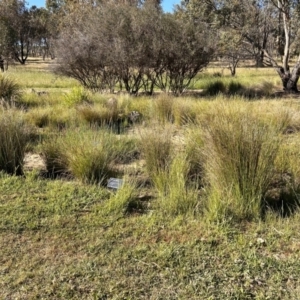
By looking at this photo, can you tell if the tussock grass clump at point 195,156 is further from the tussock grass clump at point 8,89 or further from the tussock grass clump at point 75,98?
the tussock grass clump at point 8,89

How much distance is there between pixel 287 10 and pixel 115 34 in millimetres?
7613

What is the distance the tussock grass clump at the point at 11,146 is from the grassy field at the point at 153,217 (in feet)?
0.04

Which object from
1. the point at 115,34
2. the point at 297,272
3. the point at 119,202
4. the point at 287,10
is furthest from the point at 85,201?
the point at 287,10

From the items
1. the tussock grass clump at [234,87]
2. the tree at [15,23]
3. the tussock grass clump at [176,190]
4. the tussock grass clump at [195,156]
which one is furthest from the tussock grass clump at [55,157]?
the tree at [15,23]

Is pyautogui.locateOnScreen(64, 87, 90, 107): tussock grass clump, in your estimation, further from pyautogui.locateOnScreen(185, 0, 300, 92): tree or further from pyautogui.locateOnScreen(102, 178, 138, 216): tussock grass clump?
pyautogui.locateOnScreen(185, 0, 300, 92): tree

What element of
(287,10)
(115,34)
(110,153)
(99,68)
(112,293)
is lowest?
(112,293)

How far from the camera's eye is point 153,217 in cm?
315

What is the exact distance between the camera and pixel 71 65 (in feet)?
42.4

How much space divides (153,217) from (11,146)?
193 cm

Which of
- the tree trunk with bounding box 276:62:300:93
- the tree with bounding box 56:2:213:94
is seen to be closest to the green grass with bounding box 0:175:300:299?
the tree with bounding box 56:2:213:94

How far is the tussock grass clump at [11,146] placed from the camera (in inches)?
161

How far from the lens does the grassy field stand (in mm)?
2344

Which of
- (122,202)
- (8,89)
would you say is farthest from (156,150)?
(8,89)

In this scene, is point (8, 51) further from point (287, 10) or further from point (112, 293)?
point (112, 293)
